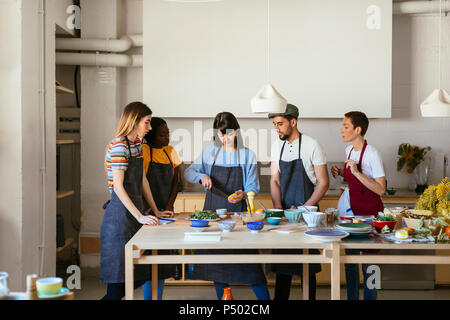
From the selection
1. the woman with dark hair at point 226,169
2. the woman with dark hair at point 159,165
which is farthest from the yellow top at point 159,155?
the woman with dark hair at point 226,169

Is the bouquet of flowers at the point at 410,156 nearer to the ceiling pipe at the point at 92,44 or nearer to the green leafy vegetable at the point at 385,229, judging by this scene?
the green leafy vegetable at the point at 385,229

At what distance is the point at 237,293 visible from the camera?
4590 millimetres

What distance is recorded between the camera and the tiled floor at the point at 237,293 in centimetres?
445

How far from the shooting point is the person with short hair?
3.60 meters

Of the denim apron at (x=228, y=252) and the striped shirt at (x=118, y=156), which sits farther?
the denim apron at (x=228, y=252)

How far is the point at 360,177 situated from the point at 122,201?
5.47 feet

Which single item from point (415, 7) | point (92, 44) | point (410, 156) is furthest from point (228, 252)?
point (415, 7)

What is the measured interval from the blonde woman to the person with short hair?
4.85 feet

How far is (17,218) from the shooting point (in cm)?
360

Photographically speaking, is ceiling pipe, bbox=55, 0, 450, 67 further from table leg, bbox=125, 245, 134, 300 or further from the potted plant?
table leg, bbox=125, 245, 134, 300

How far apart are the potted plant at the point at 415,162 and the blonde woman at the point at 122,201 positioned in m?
3.06

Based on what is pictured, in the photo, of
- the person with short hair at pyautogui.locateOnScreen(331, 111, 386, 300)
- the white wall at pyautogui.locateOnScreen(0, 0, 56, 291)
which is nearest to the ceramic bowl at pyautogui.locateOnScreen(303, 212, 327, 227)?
the person with short hair at pyautogui.locateOnScreen(331, 111, 386, 300)
